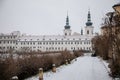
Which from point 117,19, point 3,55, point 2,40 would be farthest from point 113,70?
point 2,40

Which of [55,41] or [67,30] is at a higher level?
[67,30]

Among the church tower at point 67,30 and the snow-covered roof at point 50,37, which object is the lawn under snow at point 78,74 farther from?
the church tower at point 67,30

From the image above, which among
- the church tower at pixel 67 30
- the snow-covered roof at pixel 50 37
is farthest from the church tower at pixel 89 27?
the church tower at pixel 67 30

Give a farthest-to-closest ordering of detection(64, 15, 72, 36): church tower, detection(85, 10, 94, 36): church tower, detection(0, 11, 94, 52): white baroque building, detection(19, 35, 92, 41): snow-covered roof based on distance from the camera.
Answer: detection(64, 15, 72, 36): church tower, detection(19, 35, 92, 41): snow-covered roof, detection(0, 11, 94, 52): white baroque building, detection(85, 10, 94, 36): church tower

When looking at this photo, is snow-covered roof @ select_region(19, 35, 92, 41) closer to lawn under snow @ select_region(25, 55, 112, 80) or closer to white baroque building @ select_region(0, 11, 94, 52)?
white baroque building @ select_region(0, 11, 94, 52)

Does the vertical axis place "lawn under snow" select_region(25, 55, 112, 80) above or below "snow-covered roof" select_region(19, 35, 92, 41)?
below

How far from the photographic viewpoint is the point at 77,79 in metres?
18.6

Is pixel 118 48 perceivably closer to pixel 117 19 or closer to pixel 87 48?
pixel 117 19

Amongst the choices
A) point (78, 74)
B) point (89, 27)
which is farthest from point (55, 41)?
point (78, 74)

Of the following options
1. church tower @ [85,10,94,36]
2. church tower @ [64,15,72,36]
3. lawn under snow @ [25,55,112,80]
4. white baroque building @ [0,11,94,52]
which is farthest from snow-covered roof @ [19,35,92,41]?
lawn under snow @ [25,55,112,80]

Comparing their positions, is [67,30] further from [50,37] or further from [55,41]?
[50,37]

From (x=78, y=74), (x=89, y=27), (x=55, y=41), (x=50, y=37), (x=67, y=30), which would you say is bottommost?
(x=78, y=74)

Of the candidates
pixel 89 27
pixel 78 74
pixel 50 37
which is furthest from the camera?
pixel 50 37

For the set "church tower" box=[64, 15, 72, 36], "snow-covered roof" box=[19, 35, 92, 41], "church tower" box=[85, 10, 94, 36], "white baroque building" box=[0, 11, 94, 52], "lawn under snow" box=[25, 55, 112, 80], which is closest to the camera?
"lawn under snow" box=[25, 55, 112, 80]
